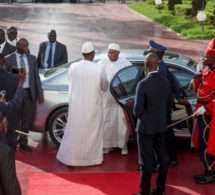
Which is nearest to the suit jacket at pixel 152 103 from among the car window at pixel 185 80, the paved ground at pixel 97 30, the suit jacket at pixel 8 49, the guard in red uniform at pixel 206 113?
the guard in red uniform at pixel 206 113

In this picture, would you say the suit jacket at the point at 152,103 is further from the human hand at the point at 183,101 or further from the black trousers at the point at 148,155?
the human hand at the point at 183,101

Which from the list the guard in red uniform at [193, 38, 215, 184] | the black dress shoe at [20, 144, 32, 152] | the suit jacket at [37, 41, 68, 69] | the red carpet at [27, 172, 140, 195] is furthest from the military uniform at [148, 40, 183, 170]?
the suit jacket at [37, 41, 68, 69]

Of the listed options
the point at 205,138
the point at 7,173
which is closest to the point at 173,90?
the point at 205,138

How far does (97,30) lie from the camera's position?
31.0 metres

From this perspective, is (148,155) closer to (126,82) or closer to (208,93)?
(208,93)

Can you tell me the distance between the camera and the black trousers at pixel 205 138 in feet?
25.7

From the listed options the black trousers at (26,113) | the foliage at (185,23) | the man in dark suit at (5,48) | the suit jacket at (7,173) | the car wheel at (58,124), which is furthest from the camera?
the foliage at (185,23)

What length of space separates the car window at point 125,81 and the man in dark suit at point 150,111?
4.35 feet

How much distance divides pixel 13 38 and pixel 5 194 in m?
5.74

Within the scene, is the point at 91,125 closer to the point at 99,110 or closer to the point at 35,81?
the point at 99,110

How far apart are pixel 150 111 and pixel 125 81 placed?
1.58 metres

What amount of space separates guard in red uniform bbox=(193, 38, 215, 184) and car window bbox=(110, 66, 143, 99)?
0.94 m

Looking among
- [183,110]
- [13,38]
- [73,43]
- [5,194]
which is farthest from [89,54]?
[73,43]

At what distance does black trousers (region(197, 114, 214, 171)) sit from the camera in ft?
25.7
